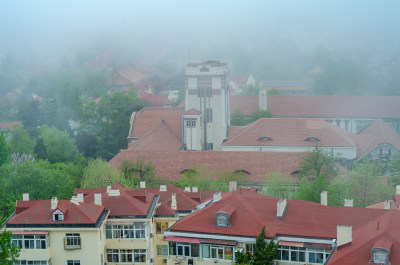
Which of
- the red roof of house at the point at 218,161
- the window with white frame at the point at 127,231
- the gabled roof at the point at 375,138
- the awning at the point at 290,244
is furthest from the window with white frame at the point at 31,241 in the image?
the gabled roof at the point at 375,138

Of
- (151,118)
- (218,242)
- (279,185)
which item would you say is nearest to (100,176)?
(279,185)

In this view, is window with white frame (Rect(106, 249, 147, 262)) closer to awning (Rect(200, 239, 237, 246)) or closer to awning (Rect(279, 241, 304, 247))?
awning (Rect(200, 239, 237, 246))

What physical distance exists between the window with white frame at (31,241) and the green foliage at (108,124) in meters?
30.2

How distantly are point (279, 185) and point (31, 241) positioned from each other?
16232 mm

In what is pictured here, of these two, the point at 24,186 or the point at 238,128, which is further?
the point at 238,128

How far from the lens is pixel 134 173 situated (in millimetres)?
39156

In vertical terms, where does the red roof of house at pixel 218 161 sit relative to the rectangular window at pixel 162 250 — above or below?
above

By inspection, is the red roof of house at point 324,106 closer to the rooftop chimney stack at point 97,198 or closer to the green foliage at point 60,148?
the green foliage at point 60,148

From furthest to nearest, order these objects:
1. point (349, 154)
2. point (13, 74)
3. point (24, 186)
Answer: point (13, 74) → point (349, 154) → point (24, 186)

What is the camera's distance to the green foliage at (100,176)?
3678cm

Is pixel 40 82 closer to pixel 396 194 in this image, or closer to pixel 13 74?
pixel 13 74

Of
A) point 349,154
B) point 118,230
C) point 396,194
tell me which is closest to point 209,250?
point 118,230

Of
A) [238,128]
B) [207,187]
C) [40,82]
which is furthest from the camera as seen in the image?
[40,82]

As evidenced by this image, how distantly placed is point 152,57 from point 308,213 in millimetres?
114578
